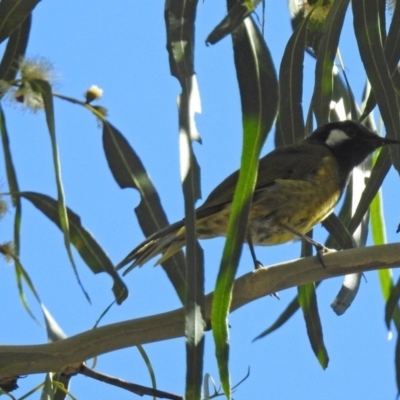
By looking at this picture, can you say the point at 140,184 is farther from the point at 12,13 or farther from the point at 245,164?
the point at 245,164

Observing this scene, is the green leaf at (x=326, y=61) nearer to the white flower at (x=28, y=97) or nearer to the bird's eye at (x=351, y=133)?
the white flower at (x=28, y=97)

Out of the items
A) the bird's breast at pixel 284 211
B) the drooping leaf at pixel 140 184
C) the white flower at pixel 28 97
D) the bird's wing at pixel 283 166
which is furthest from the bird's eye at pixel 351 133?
the white flower at pixel 28 97

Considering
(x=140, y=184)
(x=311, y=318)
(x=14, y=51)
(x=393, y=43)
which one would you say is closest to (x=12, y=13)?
(x=14, y=51)

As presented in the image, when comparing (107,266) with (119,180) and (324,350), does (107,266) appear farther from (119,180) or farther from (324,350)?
(324,350)

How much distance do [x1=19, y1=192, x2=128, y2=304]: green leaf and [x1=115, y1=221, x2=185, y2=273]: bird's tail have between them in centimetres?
6

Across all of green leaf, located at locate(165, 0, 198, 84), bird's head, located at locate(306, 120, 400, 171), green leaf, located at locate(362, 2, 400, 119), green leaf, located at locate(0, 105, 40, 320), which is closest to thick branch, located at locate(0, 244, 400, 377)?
green leaf, located at locate(165, 0, 198, 84)

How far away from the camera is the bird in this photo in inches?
102

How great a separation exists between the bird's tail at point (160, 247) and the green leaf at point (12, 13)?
1.90 ft

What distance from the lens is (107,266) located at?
2.48 metres

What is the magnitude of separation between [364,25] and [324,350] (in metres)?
0.78

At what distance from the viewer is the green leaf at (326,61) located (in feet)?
8.09

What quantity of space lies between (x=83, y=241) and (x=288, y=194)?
2.30 ft

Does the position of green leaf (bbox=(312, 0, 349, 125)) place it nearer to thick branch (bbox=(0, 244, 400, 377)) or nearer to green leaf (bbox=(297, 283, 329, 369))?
green leaf (bbox=(297, 283, 329, 369))

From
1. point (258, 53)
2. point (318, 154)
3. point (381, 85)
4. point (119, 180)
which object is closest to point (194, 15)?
point (258, 53)
